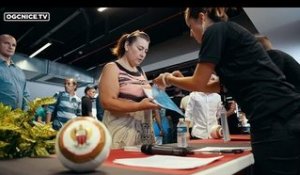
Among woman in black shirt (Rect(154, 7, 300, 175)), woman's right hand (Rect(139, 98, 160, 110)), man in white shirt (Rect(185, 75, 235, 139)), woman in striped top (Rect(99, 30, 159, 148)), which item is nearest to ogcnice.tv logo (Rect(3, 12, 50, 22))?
woman in striped top (Rect(99, 30, 159, 148))

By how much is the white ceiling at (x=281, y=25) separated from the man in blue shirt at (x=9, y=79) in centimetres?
286

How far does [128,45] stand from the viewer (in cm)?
146

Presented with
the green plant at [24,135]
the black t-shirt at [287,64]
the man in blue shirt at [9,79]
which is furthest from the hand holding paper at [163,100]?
the man in blue shirt at [9,79]

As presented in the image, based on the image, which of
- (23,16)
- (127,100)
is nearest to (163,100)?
(127,100)

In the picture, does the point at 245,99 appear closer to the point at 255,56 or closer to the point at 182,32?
the point at 255,56

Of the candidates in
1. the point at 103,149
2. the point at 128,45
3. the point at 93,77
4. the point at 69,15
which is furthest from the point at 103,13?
the point at 103,149

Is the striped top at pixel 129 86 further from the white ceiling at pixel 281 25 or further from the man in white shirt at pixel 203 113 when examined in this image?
the white ceiling at pixel 281 25

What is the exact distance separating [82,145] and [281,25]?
4640mm

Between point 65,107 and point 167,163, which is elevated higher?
point 65,107

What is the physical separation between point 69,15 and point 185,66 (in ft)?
7.86

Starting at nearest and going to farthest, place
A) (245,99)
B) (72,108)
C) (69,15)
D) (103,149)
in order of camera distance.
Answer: (103,149) < (245,99) < (72,108) < (69,15)

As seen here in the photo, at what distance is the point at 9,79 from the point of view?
2348 mm

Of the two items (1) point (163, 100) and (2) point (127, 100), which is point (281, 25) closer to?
(2) point (127, 100)

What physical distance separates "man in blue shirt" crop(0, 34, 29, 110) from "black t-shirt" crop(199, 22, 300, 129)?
176cm
